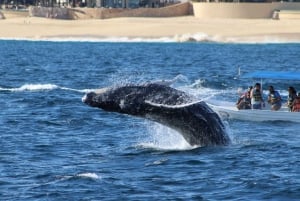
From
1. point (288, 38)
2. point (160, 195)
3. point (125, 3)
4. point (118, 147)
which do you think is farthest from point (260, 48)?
point (160, 195)

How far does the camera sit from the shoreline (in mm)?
125062

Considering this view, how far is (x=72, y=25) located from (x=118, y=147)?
356 feet

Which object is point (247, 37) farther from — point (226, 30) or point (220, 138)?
point (220, 138)

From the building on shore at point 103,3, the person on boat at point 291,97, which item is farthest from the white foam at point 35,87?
the building on shore at point 103,3

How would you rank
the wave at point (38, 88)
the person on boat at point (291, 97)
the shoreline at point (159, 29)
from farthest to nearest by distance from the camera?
1. the shoreline at point (159, 29)
2. the wave at point (38, 88)
3. the person on boat at point (291, 97)

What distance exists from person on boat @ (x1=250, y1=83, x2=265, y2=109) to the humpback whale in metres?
11.2

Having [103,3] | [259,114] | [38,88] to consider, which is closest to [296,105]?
[259,114]

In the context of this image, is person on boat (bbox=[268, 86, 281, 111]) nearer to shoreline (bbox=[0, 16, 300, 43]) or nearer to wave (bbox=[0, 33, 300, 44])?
wave (bbox=[0, 33, 300, 44])

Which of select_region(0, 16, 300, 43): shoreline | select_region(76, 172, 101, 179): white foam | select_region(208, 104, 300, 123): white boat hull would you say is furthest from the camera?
select_region(0, 16, 300, 43): shoreline

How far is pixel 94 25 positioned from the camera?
136750 mm

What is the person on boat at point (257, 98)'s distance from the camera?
38.1 m

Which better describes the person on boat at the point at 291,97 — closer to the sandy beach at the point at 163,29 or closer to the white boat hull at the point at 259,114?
the white boat hull at the point at 259,114

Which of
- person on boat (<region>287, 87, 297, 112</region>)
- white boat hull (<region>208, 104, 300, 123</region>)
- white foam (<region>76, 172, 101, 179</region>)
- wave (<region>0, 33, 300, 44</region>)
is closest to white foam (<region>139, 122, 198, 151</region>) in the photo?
white foam (<region>76, 172, 101, 179</region>)

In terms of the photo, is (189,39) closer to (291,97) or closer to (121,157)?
(291,97)
